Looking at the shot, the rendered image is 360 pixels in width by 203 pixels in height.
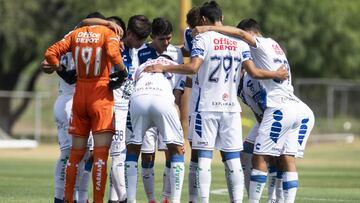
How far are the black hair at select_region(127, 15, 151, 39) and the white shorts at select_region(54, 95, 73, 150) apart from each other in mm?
1286

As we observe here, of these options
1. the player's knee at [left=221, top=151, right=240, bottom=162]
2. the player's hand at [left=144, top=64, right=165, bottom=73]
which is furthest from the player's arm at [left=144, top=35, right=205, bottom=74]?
the player's knee at [left=221, top=151, right=240, bottom=162]

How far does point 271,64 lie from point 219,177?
9499mm

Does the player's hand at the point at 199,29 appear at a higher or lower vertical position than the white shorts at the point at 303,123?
higher

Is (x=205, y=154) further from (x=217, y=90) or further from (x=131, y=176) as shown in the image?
(x=131, y=176)

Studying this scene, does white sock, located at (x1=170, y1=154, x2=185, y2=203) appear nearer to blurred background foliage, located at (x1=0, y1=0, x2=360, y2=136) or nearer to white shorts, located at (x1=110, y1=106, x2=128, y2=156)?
white shorts, located at (x1=110, y1=106, x2=128, y2=156)

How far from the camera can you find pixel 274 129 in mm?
14164

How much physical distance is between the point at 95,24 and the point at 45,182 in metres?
7.37

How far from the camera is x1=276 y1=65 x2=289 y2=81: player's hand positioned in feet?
46.1

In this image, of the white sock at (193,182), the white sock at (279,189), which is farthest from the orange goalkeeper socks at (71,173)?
the white sock at (279,189)

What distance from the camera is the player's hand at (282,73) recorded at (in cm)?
1404

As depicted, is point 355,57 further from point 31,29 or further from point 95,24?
point 95,24

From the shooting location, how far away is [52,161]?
101 ft

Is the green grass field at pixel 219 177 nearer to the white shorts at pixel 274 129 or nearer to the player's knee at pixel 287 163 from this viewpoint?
the player's knee at pixel 287 163

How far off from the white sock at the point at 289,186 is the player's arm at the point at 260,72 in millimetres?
1262
